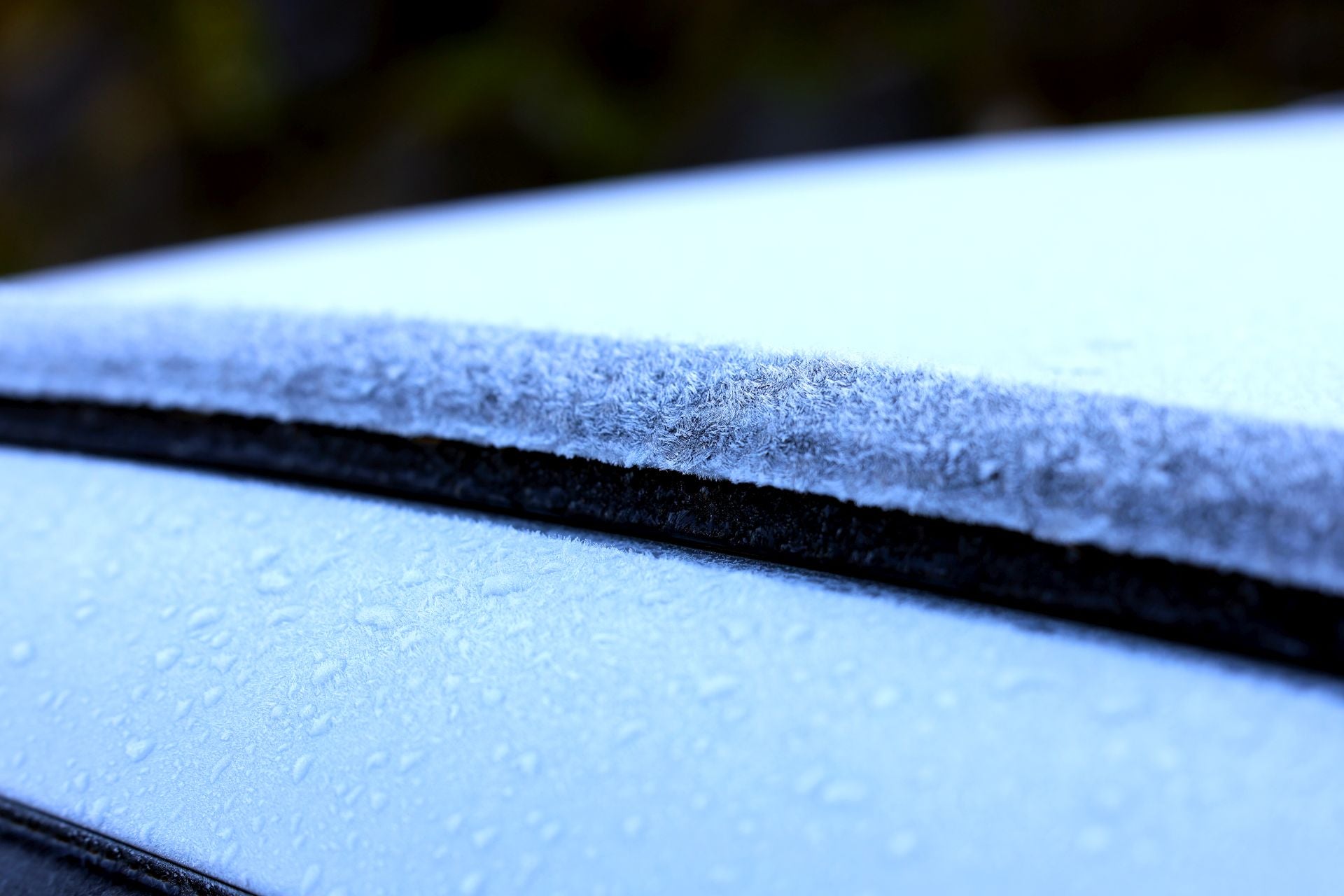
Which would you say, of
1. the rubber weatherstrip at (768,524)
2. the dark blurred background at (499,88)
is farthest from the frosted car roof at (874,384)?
the dark blurred background at (499,88)

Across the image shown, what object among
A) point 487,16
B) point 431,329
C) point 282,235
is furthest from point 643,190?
point 487,16

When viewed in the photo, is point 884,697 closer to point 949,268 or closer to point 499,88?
point 949,268

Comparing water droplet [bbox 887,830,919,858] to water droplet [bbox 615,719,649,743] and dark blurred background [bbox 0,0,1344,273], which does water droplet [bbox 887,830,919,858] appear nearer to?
water droplet [bbox 615,719,649,743]

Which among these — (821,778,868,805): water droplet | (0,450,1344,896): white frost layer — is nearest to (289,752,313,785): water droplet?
(0,450,1344,896): white frost layer

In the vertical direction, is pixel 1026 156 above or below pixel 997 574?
below

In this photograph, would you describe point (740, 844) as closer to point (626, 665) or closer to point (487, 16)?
point (626, 665)
